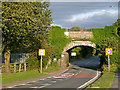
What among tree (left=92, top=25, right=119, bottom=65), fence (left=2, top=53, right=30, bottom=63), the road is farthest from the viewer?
tree (left=92, top=25, right=119, bottom=65)

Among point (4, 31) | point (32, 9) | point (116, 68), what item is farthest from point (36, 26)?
point (116, 68)

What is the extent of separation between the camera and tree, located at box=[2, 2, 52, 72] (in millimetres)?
16266

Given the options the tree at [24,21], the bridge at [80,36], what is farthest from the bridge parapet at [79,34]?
the tree at [24,21]

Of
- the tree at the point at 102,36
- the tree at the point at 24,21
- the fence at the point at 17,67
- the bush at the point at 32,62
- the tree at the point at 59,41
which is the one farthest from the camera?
the tree at the point at 59,41

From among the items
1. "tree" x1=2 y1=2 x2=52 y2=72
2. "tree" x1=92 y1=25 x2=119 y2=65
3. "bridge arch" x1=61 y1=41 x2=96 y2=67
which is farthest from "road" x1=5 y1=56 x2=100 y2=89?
"bridge arch" x1=61 y1=41 x2=96 y2=67

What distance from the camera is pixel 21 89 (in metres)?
13.5

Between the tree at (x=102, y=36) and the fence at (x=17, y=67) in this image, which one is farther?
the tree at (x=102, y=36)

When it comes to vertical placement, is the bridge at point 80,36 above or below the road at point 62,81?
above

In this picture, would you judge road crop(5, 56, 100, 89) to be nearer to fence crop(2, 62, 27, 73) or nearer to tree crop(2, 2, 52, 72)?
tree crop(2, 2, 52, 72)

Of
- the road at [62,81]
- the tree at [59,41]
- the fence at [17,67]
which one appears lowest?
the road at [62,81]

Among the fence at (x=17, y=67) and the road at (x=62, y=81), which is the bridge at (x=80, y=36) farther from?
the fence at (x=17, y=67)

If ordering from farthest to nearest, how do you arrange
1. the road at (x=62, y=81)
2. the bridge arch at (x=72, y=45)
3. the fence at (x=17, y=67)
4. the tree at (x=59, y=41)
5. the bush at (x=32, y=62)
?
the tree at (x=59, y=41)
the bridge arch at (x=72, y=45)
the bush at (x=32, y=62)
the fence at (x=17, y=67)
the road at (x=62, y=81)

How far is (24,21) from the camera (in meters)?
16.8

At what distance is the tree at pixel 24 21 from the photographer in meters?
16.3
